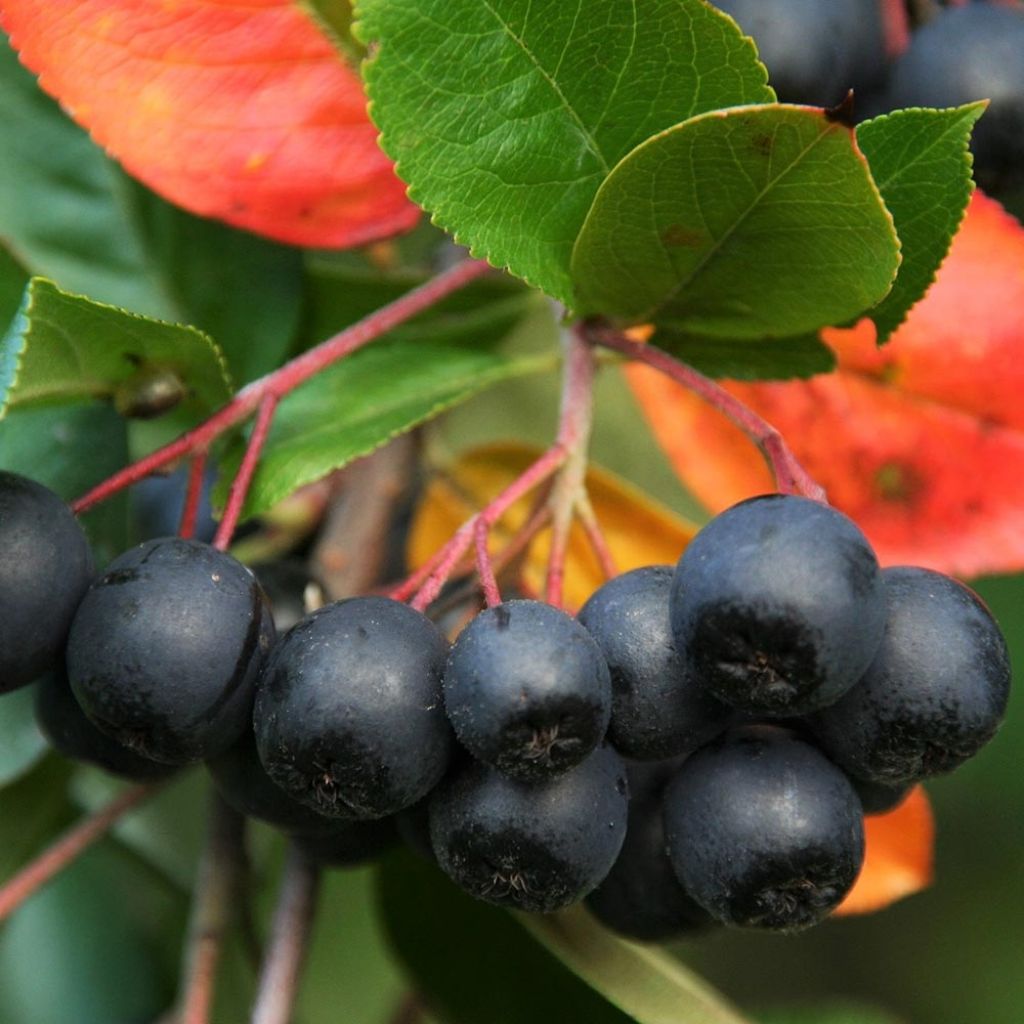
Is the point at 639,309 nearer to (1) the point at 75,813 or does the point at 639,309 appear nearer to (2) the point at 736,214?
(2) the point at 736,214

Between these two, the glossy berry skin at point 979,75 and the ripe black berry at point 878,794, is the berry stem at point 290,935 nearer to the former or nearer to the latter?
the ripe black berry at point 878,794

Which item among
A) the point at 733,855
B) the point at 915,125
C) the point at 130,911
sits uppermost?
the point at 915,125

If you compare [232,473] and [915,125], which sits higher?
[915,125]

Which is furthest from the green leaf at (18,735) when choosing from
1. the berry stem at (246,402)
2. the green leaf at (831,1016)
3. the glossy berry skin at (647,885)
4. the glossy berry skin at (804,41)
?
the green leaf at (831,1016)

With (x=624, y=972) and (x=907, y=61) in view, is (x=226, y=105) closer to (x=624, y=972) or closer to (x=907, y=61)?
(x=907, y=61)

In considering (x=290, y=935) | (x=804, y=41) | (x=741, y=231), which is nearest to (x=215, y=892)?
(x=290, y=935)

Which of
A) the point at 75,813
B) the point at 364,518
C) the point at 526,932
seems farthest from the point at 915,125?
the point at 75,813

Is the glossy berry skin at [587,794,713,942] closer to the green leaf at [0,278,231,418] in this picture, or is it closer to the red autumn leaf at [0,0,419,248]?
the green leaf at [0,278,231,418]
